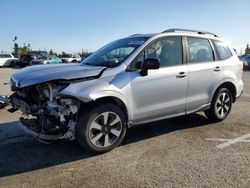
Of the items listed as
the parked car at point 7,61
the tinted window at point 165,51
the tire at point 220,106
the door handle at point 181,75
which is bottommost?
the parked car at point 7,61

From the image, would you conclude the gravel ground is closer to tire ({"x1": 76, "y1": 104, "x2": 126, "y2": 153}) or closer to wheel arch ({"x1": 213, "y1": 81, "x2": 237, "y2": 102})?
tire ({"x1": 76, "y1": 104, "x2": 126, "y2": 153})

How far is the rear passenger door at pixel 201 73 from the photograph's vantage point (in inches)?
228

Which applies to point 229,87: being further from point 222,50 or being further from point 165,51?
point 165,51

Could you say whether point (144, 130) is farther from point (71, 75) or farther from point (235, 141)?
point (71, 75)

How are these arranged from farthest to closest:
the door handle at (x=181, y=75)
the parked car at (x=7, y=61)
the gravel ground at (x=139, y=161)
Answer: the parked car at (x=7, y=61)
the door handle at (x=181, y=75)
the gravel ground at (x=139, y=161)

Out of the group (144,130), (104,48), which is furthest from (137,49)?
(144,130)

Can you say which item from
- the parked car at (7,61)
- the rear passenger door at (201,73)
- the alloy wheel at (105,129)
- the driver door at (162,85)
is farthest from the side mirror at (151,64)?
the parked car at (7,61)

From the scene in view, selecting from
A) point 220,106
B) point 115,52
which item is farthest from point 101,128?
point 220,106

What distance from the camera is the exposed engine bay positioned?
4.45m

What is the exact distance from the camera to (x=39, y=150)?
4.95m

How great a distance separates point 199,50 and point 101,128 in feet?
8.75

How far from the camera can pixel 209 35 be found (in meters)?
6.45

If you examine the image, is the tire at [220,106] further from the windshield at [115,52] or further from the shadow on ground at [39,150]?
the windshield at [115,52]

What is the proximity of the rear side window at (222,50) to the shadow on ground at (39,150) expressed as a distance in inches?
60.5
